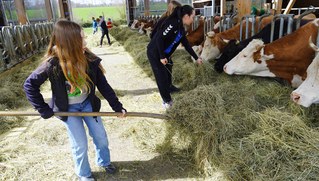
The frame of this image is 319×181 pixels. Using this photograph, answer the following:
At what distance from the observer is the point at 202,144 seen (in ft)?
8.90

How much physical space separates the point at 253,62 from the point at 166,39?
132cm

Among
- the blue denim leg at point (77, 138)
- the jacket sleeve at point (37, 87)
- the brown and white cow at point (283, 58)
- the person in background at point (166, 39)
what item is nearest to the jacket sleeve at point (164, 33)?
the person in background at point (166, 39)

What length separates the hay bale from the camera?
212 centimetres

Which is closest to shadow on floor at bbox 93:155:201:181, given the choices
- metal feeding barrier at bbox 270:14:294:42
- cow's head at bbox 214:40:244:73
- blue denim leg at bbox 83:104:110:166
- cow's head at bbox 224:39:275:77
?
blue denim leg at bbox 83:104:110:166

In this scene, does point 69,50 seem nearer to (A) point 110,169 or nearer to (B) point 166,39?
(A) point 110,169

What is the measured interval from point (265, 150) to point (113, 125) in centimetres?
227

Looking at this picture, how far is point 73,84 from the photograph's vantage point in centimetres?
239

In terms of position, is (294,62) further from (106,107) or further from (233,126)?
(106,107)

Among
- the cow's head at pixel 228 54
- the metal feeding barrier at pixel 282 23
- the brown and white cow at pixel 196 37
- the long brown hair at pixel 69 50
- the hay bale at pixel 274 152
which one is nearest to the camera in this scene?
the hay bale at pixel 274 152

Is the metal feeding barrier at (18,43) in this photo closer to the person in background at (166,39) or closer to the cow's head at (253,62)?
the person in background at (166,39)

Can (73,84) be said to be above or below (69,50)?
below

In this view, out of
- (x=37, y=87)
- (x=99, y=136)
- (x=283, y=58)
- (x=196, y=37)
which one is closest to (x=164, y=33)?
(x=283, y=58)

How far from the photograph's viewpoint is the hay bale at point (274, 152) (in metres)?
2.12

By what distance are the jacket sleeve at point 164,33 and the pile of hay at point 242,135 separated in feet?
4.08
